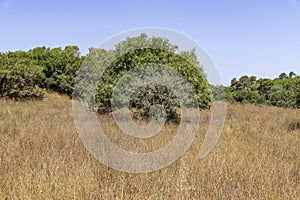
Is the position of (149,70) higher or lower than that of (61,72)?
lower

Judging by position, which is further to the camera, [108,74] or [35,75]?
[35,75]

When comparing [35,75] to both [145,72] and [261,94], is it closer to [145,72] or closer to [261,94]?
[145,72]

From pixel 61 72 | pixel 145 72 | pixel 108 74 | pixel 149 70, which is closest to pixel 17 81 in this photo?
pixel 61 72

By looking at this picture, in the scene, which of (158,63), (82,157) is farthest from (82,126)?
(158,63)

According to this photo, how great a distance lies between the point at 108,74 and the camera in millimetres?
8211

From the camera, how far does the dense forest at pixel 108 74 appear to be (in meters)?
8.02

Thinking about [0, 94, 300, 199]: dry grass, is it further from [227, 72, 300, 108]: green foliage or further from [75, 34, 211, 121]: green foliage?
[227, 72, 300, 108]: green foliage

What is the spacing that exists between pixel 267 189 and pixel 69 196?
192 cm

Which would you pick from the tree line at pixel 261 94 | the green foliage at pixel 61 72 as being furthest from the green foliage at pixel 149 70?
the green foliage at pixel 61 72

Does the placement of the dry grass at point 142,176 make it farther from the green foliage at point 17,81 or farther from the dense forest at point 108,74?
the green foliage at point 17,81

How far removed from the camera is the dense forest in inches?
316

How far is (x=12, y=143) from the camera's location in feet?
13.8

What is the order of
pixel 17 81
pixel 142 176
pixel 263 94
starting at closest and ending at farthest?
pixel 142 176
pixel 17 81
pixel 263 94

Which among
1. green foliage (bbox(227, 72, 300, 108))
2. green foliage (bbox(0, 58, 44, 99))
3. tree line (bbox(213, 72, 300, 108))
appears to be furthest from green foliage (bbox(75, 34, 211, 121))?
green foliage (bbox(0, 58, 44, 99))
